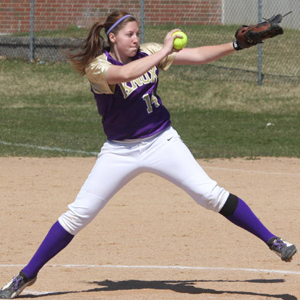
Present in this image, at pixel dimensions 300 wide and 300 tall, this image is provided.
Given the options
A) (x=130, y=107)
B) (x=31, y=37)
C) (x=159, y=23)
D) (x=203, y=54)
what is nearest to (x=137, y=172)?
(x=130, y=107)

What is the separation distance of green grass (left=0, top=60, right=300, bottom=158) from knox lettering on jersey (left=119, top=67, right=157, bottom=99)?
6.94 metres

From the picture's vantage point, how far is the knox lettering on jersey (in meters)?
5.37

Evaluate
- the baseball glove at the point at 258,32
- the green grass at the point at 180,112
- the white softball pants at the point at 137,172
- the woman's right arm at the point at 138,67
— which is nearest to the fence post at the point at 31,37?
the green grass at the point at 180,112

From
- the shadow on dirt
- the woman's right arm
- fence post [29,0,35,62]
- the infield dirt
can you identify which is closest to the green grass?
fence post [29,0,35,62]

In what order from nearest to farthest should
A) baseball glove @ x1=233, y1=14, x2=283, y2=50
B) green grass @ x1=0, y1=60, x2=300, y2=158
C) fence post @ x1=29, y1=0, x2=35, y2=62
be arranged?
baseball glove @ x1=233, y1=14, x2=283, y2=50 < green grass @ x1=0, y1=60, x2=300, y2=158 < fence post @ x1=29, y1=0, x2=35, y2=62

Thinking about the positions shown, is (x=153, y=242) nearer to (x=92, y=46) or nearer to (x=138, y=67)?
(x=92, y=46)

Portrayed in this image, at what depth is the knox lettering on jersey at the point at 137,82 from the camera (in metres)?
5.37

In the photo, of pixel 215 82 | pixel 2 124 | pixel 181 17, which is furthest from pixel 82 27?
pixel 2 124

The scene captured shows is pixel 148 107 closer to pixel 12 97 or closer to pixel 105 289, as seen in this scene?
pixel 105 289

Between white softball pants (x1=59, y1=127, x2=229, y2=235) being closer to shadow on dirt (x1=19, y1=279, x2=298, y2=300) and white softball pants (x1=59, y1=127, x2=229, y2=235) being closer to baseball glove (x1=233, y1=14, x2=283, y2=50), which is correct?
shadow on dirt (x1=19, y1=279, x2=298, y2=300)

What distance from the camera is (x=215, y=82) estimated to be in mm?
18734

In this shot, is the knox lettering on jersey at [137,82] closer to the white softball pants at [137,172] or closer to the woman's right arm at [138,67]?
the woman's right arm at [138,67]

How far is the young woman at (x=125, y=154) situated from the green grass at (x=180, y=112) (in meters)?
6.92

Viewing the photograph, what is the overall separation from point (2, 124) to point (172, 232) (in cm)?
838
